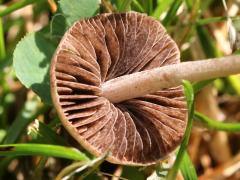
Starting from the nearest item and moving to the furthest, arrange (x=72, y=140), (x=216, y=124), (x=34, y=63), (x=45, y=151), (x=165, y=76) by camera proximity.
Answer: (x=45, y=151)
(x=165, y=76)
(x=34, y=63)
(x=216, y=124)
(x=72, y=140)

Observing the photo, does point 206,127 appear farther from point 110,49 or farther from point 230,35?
point 110,49

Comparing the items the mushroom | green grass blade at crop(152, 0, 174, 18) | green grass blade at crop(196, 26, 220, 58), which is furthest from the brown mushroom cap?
green grass blade at crop(196, 26, 220, 58)

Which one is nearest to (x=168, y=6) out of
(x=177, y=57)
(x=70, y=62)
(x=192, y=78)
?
(x=177, y=57)

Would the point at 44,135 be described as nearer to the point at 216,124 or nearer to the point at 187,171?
the point at 187,171

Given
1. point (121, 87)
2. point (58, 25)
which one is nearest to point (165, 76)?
point (121, 87)

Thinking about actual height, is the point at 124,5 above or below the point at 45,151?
above

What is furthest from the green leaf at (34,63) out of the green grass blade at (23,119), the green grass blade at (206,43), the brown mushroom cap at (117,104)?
the green grass blade at (206,43)

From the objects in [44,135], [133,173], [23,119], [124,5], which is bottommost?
[133,173]

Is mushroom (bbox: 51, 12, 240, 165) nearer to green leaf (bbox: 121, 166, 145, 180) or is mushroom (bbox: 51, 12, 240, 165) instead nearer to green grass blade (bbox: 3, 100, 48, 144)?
green leaf (bbox: 121, 166, 145, 180)
